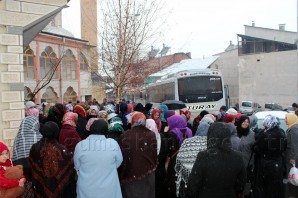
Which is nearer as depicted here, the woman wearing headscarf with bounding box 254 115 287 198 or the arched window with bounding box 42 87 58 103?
the woman wearing headscarf with bounding box 254 115 287 198

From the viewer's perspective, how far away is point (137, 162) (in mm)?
5535

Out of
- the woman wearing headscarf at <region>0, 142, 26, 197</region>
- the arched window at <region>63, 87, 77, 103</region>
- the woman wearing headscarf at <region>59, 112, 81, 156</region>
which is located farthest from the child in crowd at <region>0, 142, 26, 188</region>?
the arched window at <region>63, 87, 77, 103</region>

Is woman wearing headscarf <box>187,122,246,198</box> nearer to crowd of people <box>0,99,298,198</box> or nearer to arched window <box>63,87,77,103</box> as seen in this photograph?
crowd of people <box>0,99,298,198</box>

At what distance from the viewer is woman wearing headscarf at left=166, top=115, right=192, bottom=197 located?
21.3ft

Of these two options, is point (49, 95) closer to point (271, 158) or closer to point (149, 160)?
point (149, 160)

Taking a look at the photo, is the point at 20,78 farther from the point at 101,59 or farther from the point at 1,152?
the point at 101,59

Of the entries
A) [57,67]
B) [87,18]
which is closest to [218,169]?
[57,67]

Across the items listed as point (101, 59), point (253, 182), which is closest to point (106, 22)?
point (101, 59)

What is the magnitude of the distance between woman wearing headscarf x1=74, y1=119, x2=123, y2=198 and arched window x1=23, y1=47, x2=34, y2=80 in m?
24.7

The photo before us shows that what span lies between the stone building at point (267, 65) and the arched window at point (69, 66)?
20302mm

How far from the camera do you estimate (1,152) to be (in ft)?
16.1

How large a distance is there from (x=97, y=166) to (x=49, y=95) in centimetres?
2696

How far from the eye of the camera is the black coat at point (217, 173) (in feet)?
13.5

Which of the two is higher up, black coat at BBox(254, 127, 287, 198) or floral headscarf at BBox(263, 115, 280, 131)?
floral headscarf at BBox(263, 115, 280, 131)
